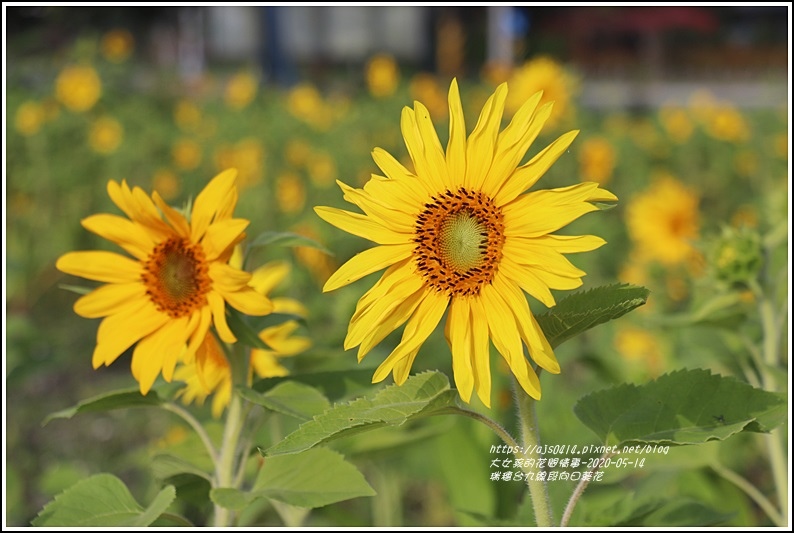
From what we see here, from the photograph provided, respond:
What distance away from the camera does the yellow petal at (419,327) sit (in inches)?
30.6

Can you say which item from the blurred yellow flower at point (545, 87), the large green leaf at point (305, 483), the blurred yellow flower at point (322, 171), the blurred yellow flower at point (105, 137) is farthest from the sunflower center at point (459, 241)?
the blurred yellow flower at point (105, 137)

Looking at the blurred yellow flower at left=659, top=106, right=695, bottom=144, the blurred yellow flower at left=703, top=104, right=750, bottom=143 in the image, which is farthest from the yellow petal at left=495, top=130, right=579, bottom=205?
the blurred yellow flower at left=659, top=106, right=695, bottom=144

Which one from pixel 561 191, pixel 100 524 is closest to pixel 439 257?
pixel 561 191

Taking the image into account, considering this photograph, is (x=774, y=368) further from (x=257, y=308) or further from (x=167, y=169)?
(x=167, y=169)

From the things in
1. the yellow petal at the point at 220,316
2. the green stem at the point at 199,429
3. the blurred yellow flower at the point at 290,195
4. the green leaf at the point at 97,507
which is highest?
the blurred yellow flower at the point at 290,195

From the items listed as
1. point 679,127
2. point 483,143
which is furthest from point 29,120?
point 483,143

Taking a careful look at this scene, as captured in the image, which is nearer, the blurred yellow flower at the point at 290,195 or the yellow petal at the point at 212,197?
the yellow petal at the point at 212,197

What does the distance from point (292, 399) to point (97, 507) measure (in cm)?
23

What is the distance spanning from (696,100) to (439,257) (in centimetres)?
461

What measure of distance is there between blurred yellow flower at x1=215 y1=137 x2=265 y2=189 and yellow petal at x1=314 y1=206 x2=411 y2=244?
3.05m

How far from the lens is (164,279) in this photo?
3.09 feet

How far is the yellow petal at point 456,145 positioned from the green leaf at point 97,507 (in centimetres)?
41

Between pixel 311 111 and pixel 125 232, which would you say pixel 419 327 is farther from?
pixel 311 111

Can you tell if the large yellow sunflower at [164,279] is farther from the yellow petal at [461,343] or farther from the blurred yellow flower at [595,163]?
the blurred yellow flower at [595,163]
